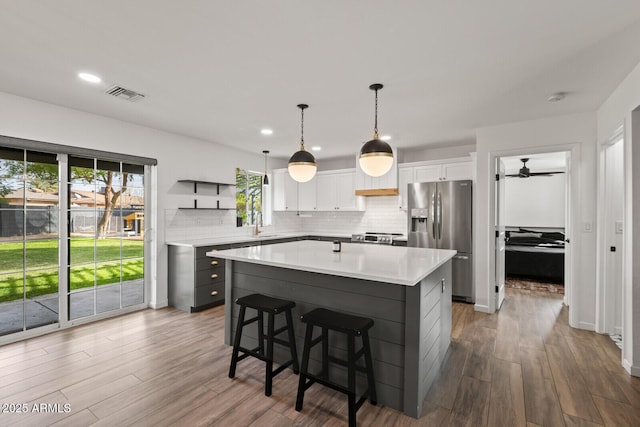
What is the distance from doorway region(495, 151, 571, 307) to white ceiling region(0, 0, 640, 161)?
3.05 metres

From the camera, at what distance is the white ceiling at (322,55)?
182 centimetres

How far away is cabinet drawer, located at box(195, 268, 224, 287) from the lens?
4.17 metres

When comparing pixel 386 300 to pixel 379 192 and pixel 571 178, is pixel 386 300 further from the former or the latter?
pixel 379 192

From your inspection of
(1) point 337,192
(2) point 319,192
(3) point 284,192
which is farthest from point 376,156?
(3) point 284,192

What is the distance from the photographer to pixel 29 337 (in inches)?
128

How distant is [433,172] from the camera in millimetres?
5051

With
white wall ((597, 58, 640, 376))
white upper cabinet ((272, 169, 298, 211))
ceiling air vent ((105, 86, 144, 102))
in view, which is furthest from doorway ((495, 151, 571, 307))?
ceiling air vent ((105, 86, 144, 102))

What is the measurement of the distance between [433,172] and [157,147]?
4172 mm

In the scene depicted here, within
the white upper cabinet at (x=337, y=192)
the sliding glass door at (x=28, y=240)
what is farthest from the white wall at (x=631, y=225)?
the sliding glass door at (x=28, y=240)

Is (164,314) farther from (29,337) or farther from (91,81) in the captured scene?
(91,81)

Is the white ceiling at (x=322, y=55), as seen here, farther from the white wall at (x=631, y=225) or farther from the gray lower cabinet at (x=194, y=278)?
the gray lower cabinet at (x=194, y=278)

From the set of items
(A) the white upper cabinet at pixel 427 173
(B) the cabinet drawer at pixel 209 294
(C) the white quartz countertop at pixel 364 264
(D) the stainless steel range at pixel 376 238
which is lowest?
(B) the cabinet drawer at pixel 209 294

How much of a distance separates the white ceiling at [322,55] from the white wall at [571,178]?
243 mm

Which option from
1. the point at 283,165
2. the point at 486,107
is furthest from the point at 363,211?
the point at 486,107
